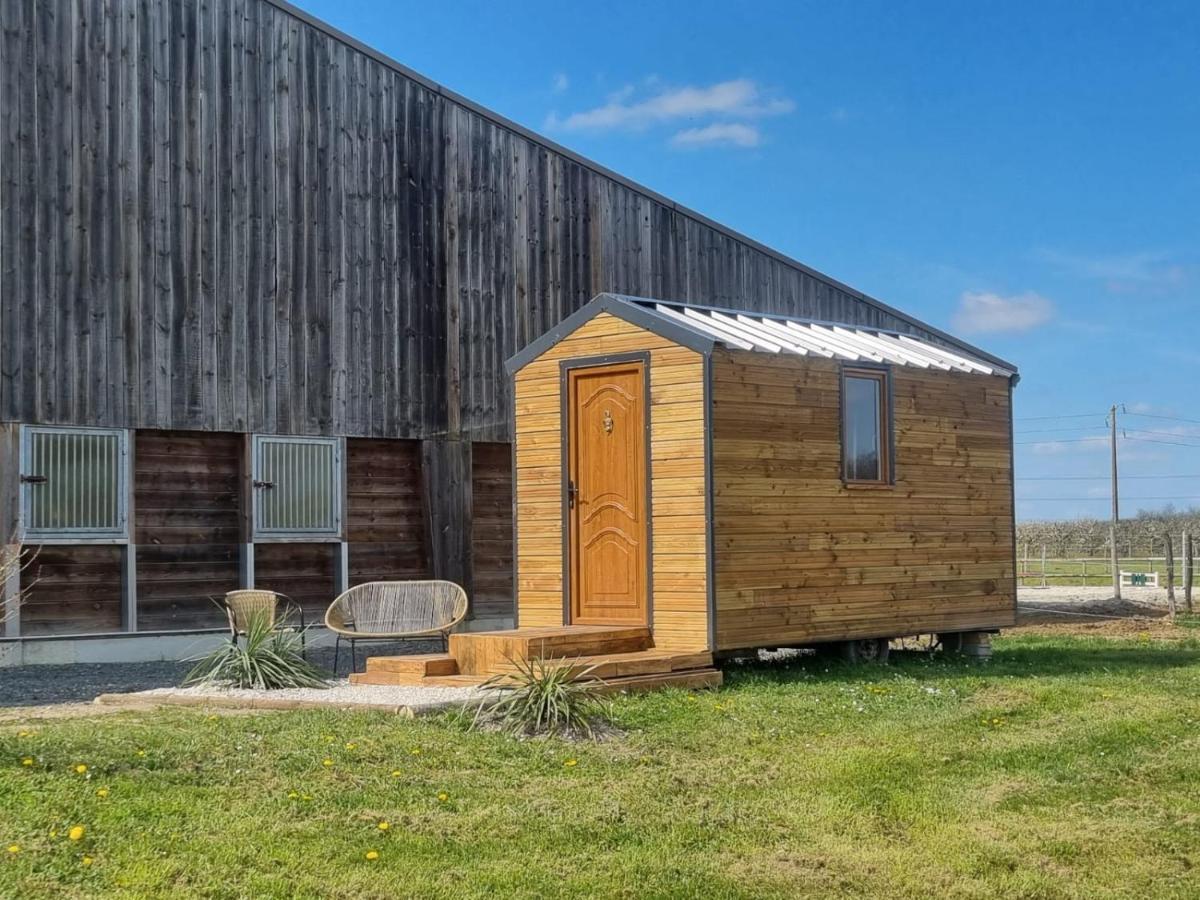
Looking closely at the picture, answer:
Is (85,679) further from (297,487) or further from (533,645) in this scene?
(533,645)

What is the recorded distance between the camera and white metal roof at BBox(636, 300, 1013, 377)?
12359 mm

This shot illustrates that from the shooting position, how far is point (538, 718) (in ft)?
29.2

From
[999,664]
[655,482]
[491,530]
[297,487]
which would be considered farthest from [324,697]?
[491,530]

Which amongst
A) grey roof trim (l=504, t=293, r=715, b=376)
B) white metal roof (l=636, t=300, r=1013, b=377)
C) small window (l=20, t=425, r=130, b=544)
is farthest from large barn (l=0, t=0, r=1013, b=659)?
grey roof trim (l=504, t=293, r=715, b=376)

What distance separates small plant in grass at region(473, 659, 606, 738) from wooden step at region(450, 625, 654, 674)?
51.4 inches

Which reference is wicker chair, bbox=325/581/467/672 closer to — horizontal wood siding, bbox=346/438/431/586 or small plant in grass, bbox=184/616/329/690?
small plant in grass, bbox=184/616/329/690

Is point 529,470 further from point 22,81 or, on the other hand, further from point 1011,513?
point 22,81

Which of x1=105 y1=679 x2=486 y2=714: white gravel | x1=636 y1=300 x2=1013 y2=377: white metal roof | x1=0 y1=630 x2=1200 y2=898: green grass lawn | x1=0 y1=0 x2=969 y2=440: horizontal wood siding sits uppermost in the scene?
x1=0 y1=0 x2=969 y2=440: horizontal wood siding

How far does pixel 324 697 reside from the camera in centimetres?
1035

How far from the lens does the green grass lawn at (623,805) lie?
Result: 6254 millimetres

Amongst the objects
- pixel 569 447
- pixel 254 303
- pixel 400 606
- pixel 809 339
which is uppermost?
pixel 254 303

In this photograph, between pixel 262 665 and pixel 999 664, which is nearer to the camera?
pixel 262 665

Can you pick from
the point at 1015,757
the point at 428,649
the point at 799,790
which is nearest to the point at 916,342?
the point at 428,649

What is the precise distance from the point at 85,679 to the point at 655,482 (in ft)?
17.5
